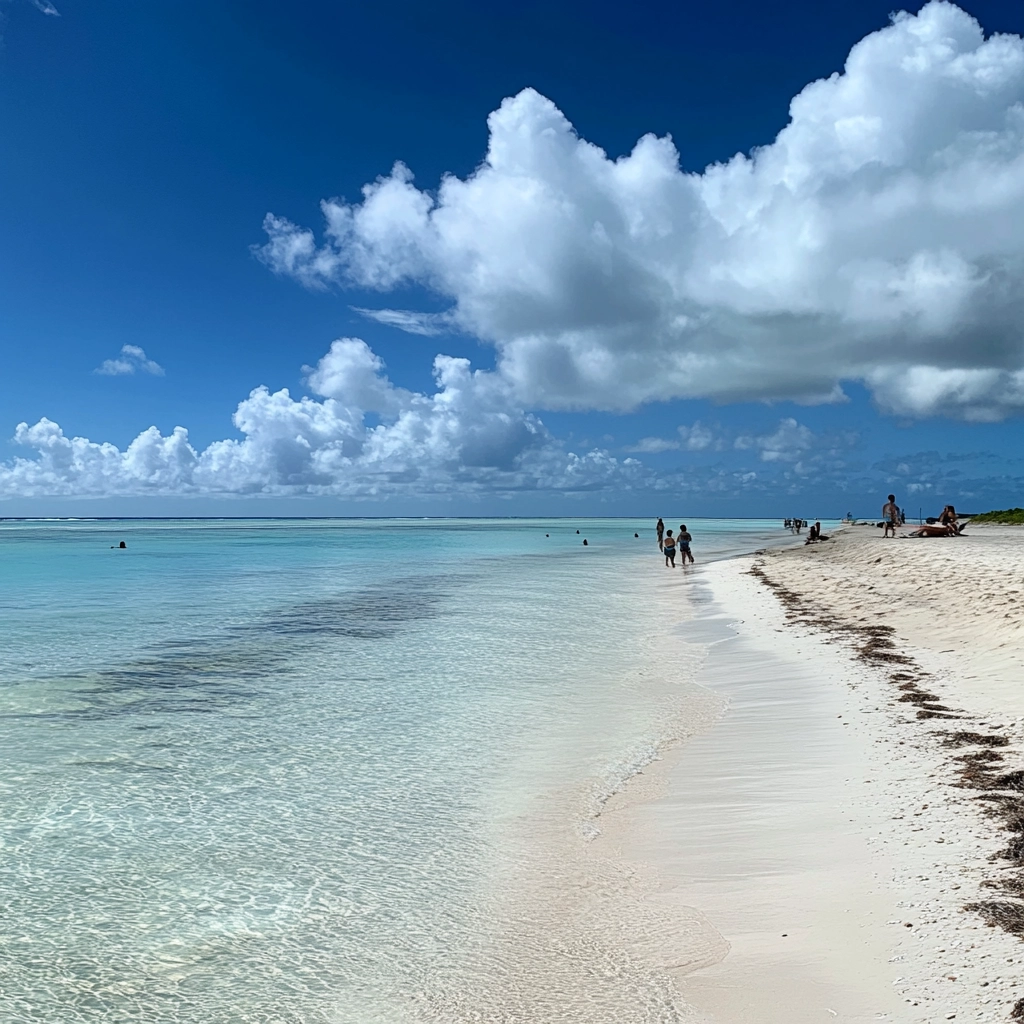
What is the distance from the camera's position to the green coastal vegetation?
76812mm

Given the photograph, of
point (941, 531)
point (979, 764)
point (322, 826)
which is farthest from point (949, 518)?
point (322, 826)

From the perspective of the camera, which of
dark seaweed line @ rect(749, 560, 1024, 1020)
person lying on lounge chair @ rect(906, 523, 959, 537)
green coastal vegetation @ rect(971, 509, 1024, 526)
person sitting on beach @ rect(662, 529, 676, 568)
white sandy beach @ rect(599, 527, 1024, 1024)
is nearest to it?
white sandy beach @ rect(599, 527, 1024, 1024)

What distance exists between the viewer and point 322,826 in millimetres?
7605

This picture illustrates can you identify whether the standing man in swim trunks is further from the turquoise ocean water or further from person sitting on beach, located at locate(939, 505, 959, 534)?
the turquoise ocean water

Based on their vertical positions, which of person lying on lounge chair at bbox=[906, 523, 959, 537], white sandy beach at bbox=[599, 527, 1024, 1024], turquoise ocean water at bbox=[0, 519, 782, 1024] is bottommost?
turquoise ocean water at bbox=[0, 519, 782, 1024]

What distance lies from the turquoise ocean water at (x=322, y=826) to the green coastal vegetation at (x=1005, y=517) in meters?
74.5

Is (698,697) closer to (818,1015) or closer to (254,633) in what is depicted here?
(818,1015)

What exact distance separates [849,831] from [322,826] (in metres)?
4.97

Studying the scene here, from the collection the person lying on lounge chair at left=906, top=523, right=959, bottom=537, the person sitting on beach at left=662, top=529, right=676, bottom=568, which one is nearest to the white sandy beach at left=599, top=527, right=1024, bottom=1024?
the person sitting on beach at left=662, top=529, right=676, bottom=568

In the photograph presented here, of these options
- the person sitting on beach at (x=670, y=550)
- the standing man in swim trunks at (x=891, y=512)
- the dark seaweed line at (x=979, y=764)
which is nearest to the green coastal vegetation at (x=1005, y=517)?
the standing man in swim trunks at (x=891, y=512)

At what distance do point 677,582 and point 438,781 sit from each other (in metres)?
28.9

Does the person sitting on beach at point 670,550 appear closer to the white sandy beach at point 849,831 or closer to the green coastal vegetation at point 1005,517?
the white sandy beach at point 849,831

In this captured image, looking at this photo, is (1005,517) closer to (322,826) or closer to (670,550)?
(670,550)

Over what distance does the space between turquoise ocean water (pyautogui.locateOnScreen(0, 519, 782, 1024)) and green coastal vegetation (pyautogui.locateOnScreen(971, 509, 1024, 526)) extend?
2931 inches
